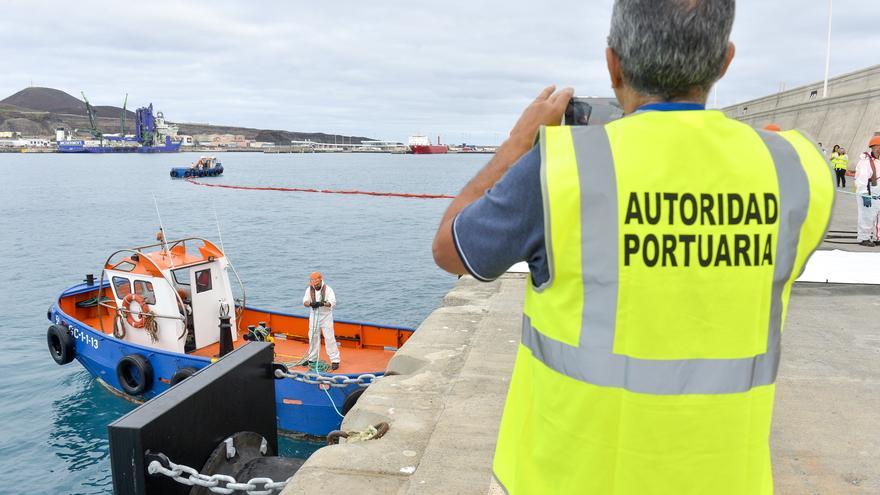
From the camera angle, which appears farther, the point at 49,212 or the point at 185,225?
the point at 49,212

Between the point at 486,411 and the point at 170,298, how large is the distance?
930cm

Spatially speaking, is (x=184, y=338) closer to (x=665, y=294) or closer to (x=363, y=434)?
(x=363, y=434)

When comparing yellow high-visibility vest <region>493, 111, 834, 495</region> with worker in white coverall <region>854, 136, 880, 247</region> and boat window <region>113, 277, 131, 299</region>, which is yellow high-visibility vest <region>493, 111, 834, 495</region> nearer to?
worker in white coverall <region>854, 136, 880, 247</region>

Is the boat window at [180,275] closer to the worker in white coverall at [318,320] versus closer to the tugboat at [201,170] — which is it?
the worker in white coverall at [318,320]

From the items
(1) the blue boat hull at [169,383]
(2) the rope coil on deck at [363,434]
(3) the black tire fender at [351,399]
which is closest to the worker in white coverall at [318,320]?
(1) the blue boat hull at [169,383]

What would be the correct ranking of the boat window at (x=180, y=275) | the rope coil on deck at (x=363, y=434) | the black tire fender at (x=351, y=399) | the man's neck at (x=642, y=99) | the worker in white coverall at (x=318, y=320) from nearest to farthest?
the man's neck at (x=642, y=99) < the rope coil on deck at (x=363, y=434) < the black tire fender at (x=351, y=399) < the worker in white coverall at (x=318, y=320) < the boat window at (x=180, y=275)

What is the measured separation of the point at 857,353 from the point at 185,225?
145 feet

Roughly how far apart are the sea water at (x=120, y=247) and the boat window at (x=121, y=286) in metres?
2.62

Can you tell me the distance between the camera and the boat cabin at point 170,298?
12.0 metres

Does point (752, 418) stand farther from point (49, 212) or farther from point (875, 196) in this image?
point (49, 212)

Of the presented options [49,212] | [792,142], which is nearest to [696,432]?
[792,142]

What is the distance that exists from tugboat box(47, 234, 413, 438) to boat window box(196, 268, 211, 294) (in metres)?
0.02

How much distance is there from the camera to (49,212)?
171ft

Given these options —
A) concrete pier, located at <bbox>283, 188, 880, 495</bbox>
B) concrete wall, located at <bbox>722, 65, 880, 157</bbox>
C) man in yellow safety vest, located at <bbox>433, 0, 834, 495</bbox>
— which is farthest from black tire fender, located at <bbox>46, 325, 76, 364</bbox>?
concrete wall, located at <bbox>722, 65, 880, 157</bbox>
